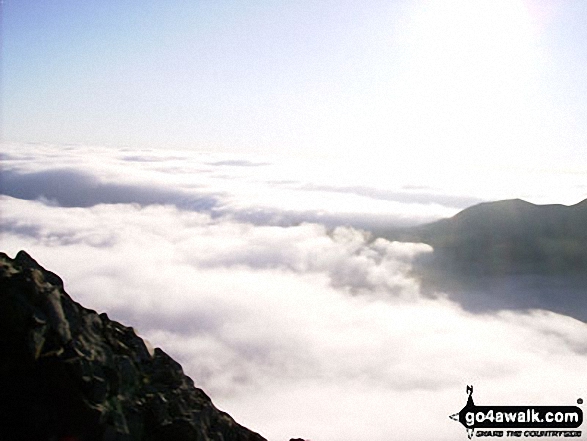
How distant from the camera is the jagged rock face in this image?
25.1 m

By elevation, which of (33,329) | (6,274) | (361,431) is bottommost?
(361,431)

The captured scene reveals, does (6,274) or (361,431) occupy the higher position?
(6,274)

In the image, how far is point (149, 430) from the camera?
29000 millimetres

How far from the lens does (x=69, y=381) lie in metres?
26.3

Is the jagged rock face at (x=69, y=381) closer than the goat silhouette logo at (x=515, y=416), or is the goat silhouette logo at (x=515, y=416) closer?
the jagged rock face at (x=69, y=381)

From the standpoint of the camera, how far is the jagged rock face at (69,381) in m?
25.1

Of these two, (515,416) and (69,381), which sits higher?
(69,381)

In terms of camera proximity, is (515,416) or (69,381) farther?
(515,416)

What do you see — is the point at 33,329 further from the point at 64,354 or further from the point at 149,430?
the point at 149,430

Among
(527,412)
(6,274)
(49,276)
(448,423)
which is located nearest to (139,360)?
(49,276)

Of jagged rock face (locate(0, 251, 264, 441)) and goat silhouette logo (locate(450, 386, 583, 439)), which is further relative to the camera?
goat silhouette logo (locate(450, 386, 583, 439))

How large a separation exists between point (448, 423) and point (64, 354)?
20062 cm

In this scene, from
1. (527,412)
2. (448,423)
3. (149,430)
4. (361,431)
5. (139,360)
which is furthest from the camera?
(448,423)

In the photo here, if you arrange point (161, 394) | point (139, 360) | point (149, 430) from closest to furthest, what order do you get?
point (149, 430)
point (161, 394)
point (139, 360)
